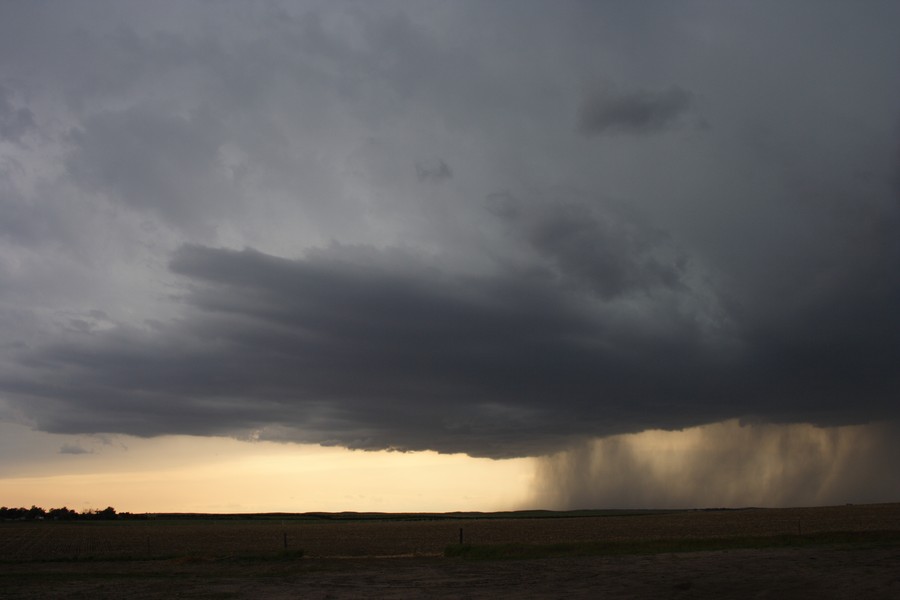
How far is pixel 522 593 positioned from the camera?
23781 millimetres

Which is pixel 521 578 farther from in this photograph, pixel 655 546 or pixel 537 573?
pixel 655 546

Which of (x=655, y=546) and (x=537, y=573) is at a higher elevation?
(x=537, y=573)

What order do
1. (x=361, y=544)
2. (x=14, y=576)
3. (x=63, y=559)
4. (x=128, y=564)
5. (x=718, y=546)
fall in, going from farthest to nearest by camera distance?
1. (x=361, y=544)
2. (x=63, y=559)
3. (x=128, y=564)
4. (x=718, y=546)
5. (x=14, y=576)

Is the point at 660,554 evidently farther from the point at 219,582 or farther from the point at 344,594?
the point at 219,582

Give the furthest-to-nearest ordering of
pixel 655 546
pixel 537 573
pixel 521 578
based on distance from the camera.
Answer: pixel 655 546 → pixel 537 573 → pixel 521 578

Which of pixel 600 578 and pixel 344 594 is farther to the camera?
pixel 600 578

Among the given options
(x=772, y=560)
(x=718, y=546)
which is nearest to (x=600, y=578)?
(x=772, y=560)

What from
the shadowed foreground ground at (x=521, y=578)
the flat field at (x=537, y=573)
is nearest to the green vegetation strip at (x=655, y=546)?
the flat field at (x=537, y=573)

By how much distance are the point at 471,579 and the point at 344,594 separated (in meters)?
5.91

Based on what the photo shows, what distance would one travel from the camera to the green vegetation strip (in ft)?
122

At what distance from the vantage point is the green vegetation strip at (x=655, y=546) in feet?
122

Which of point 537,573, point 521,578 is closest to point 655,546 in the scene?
point 537,573

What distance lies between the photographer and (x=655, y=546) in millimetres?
39594

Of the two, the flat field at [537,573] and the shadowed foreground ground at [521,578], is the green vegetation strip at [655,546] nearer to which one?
the flat field at [537,573]
